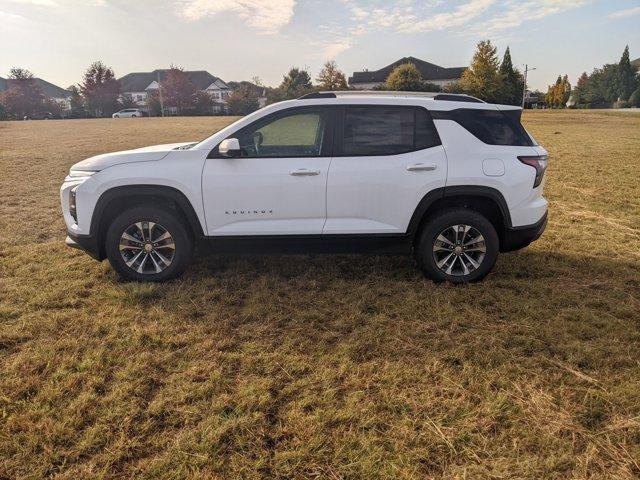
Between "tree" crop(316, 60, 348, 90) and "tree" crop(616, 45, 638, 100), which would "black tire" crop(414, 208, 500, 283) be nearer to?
"tree" crop(316, 60, 348, 90)

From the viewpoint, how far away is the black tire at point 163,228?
169 inches

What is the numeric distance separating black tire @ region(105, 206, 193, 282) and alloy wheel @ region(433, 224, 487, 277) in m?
2.45

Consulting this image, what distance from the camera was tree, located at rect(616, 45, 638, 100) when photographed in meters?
85.7

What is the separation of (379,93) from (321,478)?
3795 millimetres

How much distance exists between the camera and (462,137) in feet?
14.1

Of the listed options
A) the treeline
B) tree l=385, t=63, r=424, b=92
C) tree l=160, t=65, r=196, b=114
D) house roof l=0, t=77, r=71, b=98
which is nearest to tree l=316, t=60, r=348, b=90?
tree l=385, t=63, r=424, b=92

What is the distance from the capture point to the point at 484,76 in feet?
152

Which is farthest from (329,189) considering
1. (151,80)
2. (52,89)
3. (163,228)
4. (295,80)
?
(52,89)

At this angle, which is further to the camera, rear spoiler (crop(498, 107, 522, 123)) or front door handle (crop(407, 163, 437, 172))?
rear spoiler (crop(498, 107, 522, 123))

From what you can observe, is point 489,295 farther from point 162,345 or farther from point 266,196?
point 162,345

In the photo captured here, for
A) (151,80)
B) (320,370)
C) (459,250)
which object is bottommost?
(320,370)

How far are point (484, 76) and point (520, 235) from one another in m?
47.7

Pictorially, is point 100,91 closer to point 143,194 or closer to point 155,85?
point 155,85

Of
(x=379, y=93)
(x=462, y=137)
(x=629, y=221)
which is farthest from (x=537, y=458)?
(x=629, y=221)
